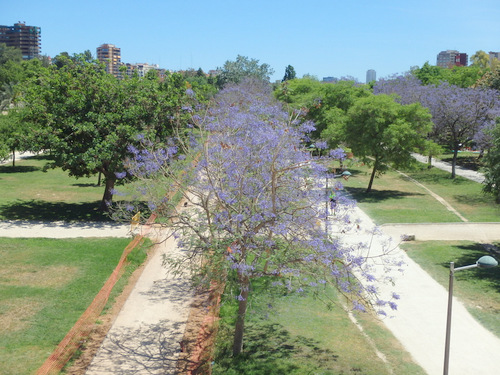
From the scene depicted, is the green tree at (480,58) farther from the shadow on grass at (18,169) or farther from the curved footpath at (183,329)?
the curved footpath at (183,329)

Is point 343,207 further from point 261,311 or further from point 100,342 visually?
point 100,342

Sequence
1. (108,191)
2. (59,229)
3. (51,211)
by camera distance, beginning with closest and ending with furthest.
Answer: (59,229)
(108,191)
(51,211)

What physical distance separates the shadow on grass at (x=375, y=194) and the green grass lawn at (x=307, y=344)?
16.1 m

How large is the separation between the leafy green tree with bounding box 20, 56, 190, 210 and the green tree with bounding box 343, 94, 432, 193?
1175 centimetres

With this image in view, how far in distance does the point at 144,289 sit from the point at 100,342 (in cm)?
342

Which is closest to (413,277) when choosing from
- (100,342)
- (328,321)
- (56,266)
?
(328,321)

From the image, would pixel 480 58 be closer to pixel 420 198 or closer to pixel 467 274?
pixel 420 198

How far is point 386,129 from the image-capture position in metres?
29.8

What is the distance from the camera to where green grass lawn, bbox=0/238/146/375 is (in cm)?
1216

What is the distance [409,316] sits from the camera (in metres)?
14.5

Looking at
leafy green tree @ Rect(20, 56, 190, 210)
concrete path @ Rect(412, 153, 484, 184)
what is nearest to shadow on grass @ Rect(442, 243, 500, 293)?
leafy green tree @ Rect(20, 56, 190, 210)

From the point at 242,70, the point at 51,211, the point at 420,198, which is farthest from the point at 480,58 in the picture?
the point at 51,211

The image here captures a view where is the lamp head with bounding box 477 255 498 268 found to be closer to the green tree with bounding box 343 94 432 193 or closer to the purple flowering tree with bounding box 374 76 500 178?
the green tree with bounding box 343 94 432 193

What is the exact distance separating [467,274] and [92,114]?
15.3 meters
